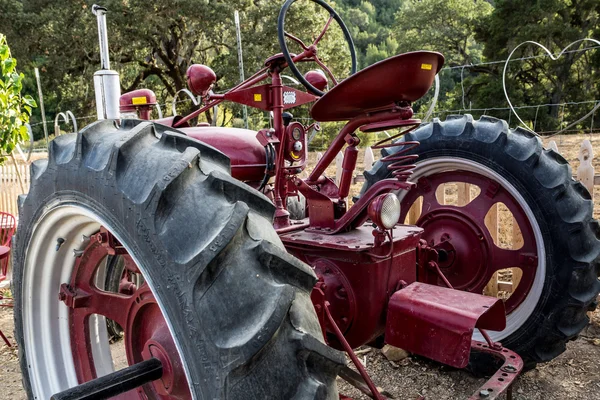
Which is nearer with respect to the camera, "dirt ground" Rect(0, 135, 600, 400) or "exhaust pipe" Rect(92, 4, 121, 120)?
"exhaust pipe" Rect(92, 4, 121, 120)

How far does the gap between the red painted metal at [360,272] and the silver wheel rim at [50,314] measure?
0.92 meters

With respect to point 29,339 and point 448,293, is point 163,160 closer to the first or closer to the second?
point 29,339

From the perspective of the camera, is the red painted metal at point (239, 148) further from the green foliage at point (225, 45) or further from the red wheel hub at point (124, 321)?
the green foliage at point (225, 45)

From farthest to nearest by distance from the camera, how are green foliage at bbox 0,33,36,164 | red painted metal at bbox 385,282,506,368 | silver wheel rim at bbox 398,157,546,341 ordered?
1. green foliage at bbox 0,33,36,164
2. silver wheel rim at bbox 398,157,546,341
3. red painted metal at bbox 385,282,506,368

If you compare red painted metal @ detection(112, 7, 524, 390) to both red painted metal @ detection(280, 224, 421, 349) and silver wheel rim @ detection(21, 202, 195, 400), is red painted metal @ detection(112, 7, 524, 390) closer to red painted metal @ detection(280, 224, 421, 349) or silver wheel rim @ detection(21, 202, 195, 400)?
red painted metal @ detection(280, 224, 421, 349)

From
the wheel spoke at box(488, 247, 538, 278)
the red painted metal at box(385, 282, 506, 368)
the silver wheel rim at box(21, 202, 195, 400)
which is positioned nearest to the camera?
the silver wheel rim at box(21, 202, 195, 400)

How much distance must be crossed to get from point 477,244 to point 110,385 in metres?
2.18

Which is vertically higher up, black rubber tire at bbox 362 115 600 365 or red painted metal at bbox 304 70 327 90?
red painted metal at bbox 304 70 327 90

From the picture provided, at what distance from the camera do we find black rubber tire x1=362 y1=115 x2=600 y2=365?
8.70 feet

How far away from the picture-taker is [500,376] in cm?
229

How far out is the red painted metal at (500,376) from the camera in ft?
6.90

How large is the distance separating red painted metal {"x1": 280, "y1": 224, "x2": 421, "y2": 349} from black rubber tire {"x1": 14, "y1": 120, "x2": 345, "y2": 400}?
2.96 feet

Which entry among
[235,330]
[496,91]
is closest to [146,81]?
[496,91]

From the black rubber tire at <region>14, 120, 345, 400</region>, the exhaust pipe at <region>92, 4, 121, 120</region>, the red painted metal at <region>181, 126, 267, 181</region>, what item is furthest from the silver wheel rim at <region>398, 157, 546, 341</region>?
the black rubber tire at <region>14, 120, 345, 400</region>
